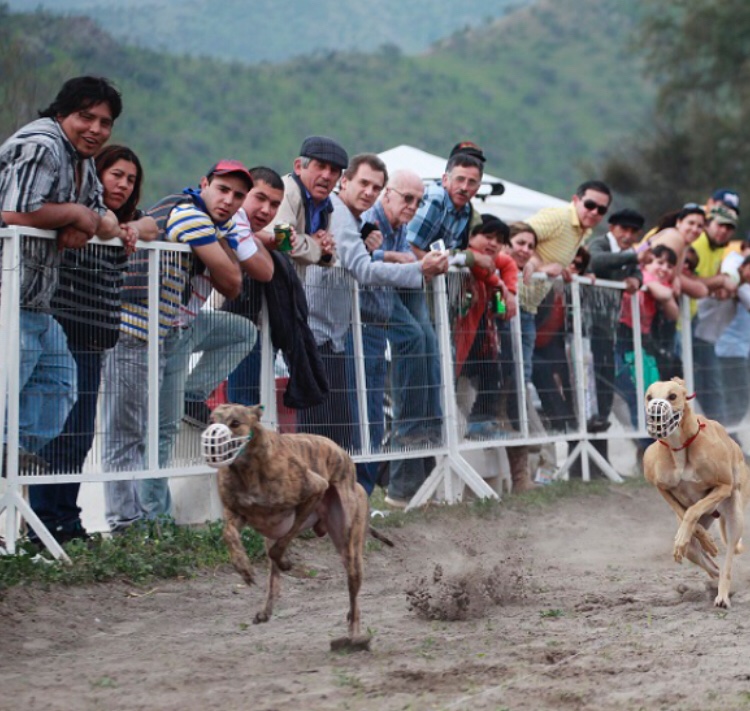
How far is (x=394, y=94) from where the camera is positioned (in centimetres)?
6506

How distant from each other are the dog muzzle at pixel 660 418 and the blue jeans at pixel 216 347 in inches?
107

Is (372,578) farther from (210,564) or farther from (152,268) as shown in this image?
(152,268)

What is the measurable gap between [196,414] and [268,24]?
46256 millimetres

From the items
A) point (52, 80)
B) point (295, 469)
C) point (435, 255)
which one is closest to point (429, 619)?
point (295, 469)

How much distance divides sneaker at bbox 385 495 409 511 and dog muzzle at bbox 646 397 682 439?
3684mm

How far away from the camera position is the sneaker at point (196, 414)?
28.9 feet

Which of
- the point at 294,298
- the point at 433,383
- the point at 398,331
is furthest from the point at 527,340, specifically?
the point at 294,298

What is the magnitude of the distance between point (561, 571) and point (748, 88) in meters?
34.4

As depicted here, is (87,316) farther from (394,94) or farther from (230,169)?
(394,94)

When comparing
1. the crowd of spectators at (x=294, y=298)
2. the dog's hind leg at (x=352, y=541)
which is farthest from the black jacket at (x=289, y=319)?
the dog's hind leg at (x=352, y=541)

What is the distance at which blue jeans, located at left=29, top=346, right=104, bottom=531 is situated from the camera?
8.06m

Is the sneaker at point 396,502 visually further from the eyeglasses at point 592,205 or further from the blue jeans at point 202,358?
the eyeglasses at point 592,205

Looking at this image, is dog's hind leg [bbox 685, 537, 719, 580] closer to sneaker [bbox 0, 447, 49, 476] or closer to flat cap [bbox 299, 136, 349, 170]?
flat cap [bbox 299, 136, 349, 170]

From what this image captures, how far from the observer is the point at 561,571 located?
9.23 metres
